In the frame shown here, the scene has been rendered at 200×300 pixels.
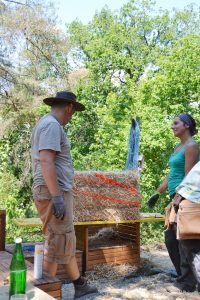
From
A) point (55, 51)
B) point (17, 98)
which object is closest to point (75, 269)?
point (17, 98)

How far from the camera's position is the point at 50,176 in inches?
113

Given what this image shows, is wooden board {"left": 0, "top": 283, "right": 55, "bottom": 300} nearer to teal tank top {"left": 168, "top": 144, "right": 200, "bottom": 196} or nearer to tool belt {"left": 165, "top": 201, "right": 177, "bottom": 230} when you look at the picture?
tool belt {"left": 165, "top": 201, "right": 177, "bottom": 230}

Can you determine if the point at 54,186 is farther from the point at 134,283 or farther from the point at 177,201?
the point at 134,283

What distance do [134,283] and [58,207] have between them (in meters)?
1.65

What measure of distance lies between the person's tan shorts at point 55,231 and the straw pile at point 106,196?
138 centimetres

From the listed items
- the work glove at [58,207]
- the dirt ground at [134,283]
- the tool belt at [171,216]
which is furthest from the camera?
the tool belt at [171,216]

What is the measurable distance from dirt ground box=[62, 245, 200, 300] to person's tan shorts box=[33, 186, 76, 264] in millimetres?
625

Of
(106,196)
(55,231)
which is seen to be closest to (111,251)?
(106,196)

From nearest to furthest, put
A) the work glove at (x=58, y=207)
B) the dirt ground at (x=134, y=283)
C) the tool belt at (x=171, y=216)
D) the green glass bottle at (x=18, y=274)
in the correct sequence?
1. the green glass bottle at (x=18, y=274)
2. the work glove at (x=58, y=207)
3. the dirt ground at (x=134, y=283)
4. the tool belt at (x=171, y=216)

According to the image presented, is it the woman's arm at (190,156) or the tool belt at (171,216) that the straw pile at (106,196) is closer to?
the tool belt at (171,216)

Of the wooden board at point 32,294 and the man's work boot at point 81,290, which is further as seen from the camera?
the man's work boot at point 81,290

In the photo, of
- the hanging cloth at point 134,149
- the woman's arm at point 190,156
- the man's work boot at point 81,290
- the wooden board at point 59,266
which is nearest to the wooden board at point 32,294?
the man's work boot at point 81,290

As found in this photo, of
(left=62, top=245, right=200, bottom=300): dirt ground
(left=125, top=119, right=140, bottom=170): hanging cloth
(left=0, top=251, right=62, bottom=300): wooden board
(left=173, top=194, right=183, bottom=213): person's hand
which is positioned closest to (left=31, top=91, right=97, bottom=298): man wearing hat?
(left=0, top=251, right=62, bottom=300): wooden board

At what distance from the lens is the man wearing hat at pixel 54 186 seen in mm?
2873
